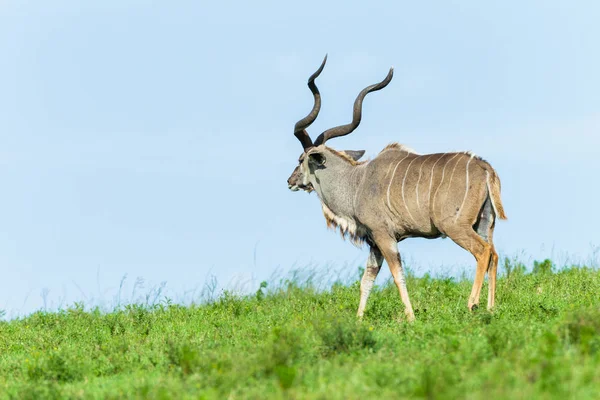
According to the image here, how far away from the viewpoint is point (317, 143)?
11.5m

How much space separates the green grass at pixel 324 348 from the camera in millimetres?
5082

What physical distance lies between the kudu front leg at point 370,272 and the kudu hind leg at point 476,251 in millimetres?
1362

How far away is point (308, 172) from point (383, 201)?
1.54m

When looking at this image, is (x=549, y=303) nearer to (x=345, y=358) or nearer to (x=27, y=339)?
(x=345, y=358)

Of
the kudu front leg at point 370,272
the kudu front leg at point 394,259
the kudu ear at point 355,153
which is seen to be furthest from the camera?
the kudu ear at point 355,153

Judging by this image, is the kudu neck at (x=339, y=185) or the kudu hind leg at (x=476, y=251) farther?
the kudu neck at (x=339, y=185)

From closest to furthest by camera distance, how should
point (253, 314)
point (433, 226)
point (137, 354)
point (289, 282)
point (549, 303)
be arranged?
point (137, 354) < point (549, 303) < point (433, 226) < point (253, 314) < point (289, 282)

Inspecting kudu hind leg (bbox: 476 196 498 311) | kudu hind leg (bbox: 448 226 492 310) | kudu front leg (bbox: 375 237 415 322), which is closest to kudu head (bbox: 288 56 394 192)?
kudu front leg (bbox: 375 237 415 322)

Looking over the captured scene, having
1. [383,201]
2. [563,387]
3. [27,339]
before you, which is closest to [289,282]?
[383,201]

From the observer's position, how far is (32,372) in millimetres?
7289

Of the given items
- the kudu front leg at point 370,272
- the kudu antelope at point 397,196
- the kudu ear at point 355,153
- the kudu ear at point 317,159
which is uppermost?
the kudu ear at point 355,153

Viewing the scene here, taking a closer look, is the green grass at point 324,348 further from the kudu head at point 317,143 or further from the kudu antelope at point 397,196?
the kudu head at point 317,143

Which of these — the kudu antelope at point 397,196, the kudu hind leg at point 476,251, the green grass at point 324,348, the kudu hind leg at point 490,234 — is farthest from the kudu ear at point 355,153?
the kudu hind leg at point 476,251

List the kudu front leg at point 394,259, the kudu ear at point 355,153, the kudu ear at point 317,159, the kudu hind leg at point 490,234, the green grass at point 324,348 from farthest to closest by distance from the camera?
the kudu ear at point 355,153, the kudu ear at point 317,159, the kudu front leg at point 394,259, the kudu hind leg at point 490,234, the green grass at point 324,348
